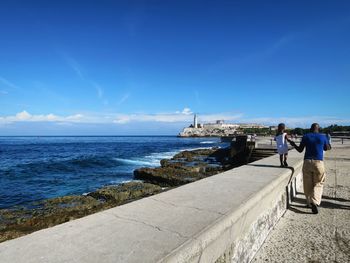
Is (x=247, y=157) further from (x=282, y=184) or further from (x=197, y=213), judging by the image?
(x=197, y=213)

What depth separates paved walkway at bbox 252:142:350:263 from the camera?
12.1 feet

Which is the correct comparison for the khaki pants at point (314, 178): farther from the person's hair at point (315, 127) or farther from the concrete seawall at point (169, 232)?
the concrete seawall at point (169, 232)

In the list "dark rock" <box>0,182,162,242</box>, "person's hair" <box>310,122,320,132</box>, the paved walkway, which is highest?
"person's hair" <box>310,122,320,132</box>

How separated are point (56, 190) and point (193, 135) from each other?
6501 inches

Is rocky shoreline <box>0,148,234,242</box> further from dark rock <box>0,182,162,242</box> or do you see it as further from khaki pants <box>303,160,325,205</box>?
khaki pants <box>303,160,325,205</box>

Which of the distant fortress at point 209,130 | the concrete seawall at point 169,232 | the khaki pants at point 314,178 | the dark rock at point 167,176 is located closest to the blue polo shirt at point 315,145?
the khaki pants at point 314,178

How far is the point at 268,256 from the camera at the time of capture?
12.3ft

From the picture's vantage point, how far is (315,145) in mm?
5781

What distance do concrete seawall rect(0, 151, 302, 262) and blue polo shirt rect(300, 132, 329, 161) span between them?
184 centimetres

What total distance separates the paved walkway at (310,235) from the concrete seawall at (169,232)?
0.23 meters

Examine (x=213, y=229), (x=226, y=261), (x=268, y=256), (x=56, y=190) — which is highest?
(x=213, y=229)

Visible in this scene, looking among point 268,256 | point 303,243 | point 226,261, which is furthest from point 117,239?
point 303,243

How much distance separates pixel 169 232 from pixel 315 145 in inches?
170

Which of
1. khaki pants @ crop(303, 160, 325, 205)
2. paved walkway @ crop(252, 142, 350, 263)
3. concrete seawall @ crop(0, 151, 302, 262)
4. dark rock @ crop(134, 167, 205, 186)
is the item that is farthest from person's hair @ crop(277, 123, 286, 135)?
dark rock @ crop(134, 167, 205, 186)
